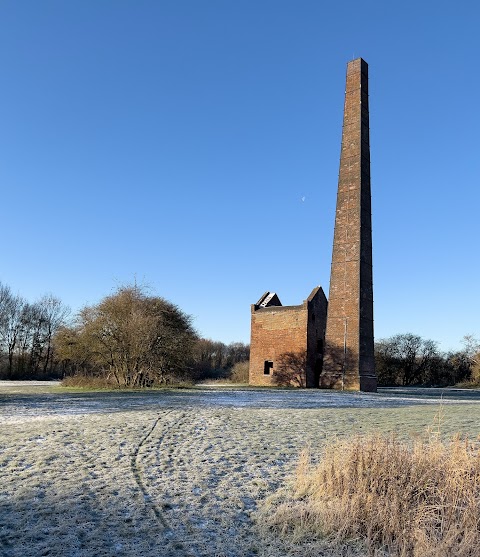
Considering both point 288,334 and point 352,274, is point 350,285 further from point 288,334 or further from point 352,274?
point 288,334

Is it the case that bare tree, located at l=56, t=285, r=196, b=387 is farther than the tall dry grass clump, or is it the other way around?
bare tree, located at l=56, t=285, r=196, b=387

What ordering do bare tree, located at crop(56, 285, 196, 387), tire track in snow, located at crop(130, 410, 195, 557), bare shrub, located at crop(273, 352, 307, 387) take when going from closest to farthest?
tire track in snow, located at crop(130, 410, 195, 557) < bare tree, located at crop(56, 285, 196, 387) < bare shrub, located at crop(273, 352, 307, 387)

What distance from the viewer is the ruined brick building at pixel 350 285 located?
93.0 feet

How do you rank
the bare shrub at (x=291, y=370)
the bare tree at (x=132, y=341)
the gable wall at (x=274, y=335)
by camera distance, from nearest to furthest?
the bare tree at (x=132, y=341) < the bare shrub at (x=291, y=370) < the gable wall at (x=274, y=335)

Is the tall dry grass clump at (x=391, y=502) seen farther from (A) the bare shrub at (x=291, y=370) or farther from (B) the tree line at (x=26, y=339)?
(B) the tree line at (x=26, y=339)

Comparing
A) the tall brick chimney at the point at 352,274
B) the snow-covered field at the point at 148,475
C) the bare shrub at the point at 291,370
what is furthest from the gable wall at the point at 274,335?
the snow-covered field at the point at 148,475

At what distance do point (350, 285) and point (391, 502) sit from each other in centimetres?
2421

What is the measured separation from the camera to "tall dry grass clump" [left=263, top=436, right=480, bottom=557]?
452cm

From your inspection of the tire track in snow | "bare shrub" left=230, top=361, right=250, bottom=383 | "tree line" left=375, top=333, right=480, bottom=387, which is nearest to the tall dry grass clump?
the tire track in snow

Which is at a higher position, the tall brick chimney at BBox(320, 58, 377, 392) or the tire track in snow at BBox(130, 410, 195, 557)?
the tall brick chimney at BBox(320, 58, 377, 392)

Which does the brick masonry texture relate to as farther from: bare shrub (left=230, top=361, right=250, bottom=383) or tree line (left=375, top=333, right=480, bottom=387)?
tree line (left=375, top=333, right=480, bottom=387)

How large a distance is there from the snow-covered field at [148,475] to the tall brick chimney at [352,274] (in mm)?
15348

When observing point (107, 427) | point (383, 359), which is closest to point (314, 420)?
point (107, 427)

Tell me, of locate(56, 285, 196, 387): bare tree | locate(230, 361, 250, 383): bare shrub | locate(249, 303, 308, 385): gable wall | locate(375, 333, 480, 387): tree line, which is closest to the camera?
locate(56, 285, 196, 387): bare tree
